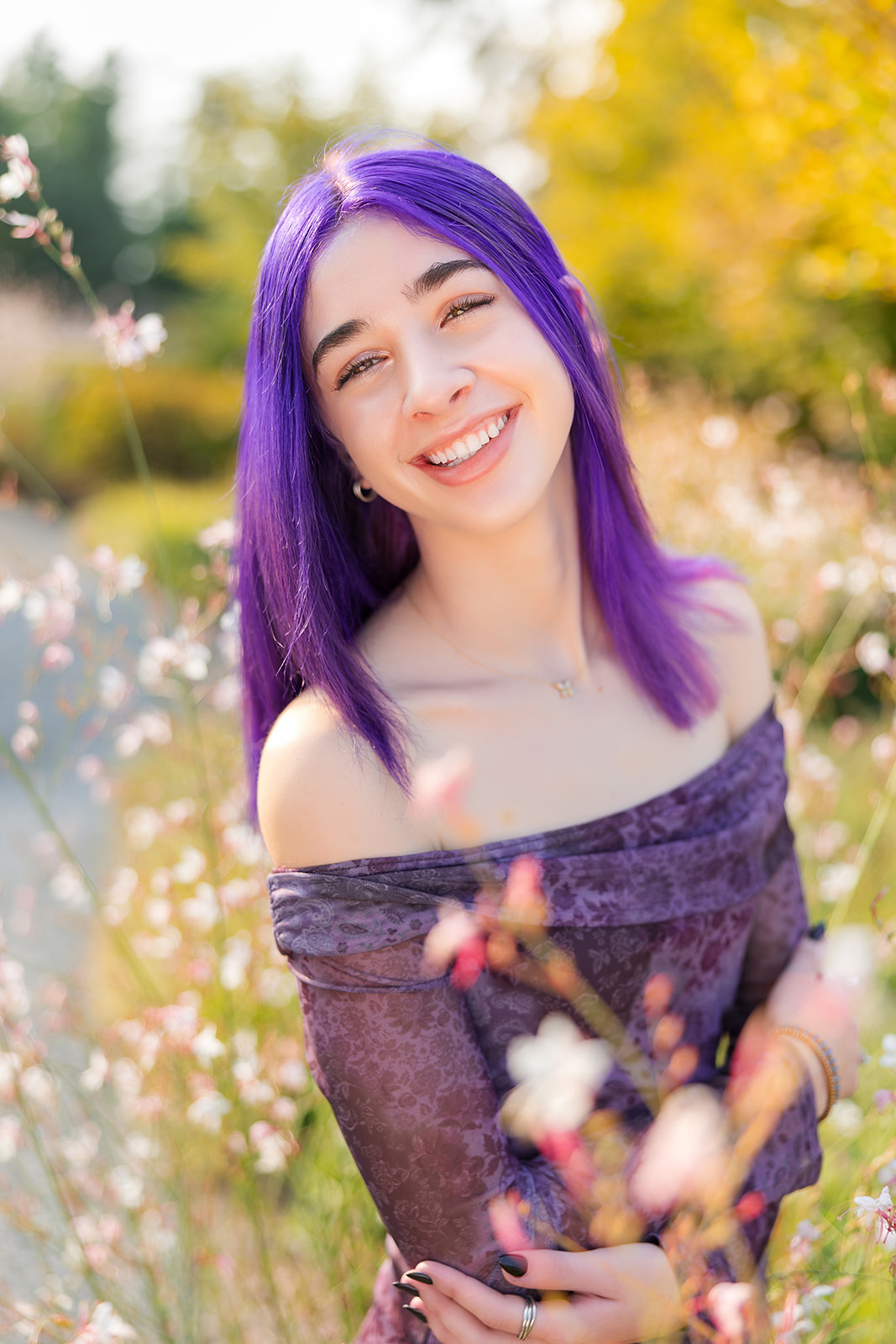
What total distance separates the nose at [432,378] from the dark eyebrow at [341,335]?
68 mm

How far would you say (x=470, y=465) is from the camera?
1302mm

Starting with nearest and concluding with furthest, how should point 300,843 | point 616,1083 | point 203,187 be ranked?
point 300,843, point 616,1083, point 203,187

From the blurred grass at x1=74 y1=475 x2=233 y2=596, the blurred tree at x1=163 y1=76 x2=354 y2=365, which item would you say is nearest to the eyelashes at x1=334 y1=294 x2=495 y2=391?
the blurred grass at x1=74 y1=475 x2=233 y2=596

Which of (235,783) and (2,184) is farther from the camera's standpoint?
(235,783)

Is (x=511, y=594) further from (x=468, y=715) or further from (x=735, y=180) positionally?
(x=735, y=180)

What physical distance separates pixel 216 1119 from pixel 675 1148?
869 mm

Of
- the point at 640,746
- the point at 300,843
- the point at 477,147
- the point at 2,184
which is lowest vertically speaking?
the point at 477,147

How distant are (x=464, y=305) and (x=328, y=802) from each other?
671 millimetres

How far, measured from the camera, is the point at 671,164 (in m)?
10.4

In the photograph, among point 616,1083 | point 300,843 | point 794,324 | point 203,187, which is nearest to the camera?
point 300,843

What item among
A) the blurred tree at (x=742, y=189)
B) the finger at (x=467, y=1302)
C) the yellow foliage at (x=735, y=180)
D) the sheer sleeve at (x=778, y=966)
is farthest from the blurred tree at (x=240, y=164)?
the finger at (x=467, y=1302)

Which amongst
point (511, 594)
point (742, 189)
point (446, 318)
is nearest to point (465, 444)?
point (446, 318)

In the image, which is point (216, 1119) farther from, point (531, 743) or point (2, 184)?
point (2, 184)

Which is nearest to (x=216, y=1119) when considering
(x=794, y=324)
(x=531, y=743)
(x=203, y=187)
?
(x=531, y=743)
